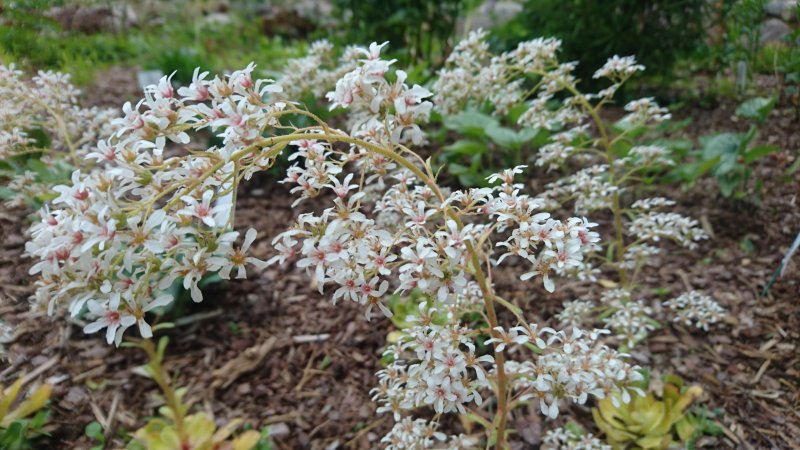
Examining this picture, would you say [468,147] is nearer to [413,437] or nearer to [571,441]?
[571,441]

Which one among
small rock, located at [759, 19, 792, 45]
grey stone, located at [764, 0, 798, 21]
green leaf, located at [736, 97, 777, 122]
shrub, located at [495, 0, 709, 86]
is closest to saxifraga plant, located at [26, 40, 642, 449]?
grey stone, located at [764, 0, 798, 21]

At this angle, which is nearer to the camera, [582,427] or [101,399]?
[582,427]

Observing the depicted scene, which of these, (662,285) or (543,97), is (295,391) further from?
(662,285)

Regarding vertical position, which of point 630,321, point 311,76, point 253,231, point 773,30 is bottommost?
point 630,321

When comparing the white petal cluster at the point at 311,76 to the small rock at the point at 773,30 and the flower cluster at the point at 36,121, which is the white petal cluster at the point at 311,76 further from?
the small rock at the point at 773,30

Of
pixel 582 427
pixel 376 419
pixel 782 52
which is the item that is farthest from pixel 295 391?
pixel 782 52

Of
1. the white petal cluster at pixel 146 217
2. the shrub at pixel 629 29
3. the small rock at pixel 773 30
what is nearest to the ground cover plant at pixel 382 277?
the white petal cluster at pixel 146 217

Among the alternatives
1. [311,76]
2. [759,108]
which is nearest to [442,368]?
[311,76]
